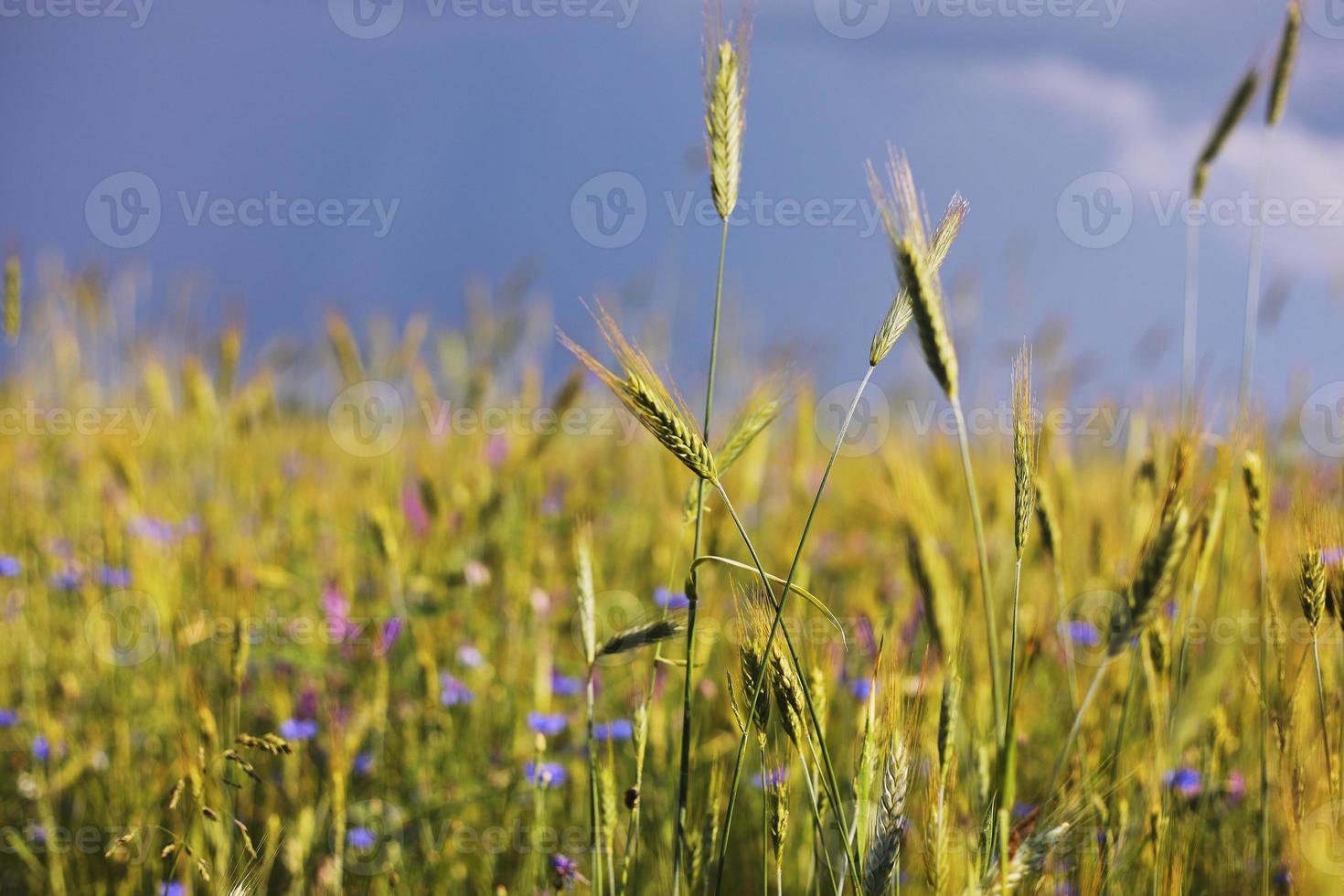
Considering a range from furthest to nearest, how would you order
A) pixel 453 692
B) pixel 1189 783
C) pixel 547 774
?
pixel 453 692
pixel 1189 783
pixel 547 774

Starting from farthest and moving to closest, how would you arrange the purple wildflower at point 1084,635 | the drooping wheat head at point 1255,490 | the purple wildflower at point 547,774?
the purple wildflower at point 1084,635
the purple wildflower at point 547,774
the drooping wheat head at point 1255,490

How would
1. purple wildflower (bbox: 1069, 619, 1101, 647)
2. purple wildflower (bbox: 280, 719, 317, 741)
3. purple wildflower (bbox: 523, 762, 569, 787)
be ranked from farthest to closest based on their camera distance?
purple wildflower (bbox: 1069, 619, 1101, 647), purple wildflower (bbox: 280, 719, 317, 741), purple wildflower (bbox: 523, 762, 569, 787)

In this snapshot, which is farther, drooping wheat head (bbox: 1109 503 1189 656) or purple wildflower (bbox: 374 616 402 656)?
purple wildflower (bbox: 374 616 402 656)

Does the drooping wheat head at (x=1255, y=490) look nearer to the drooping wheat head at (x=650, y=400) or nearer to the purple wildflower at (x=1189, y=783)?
the purple wildflower at (x=1189, y=783)

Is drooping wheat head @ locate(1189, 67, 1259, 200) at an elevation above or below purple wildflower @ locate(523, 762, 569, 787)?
above

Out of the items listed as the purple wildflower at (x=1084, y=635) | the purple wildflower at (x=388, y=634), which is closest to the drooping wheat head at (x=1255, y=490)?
the purple wildflower at (x=1084, y=635)

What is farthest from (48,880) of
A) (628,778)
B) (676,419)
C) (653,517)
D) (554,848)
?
(653,517)

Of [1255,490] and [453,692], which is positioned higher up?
[1255,490]

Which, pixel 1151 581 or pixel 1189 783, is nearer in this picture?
pixel 1151 581

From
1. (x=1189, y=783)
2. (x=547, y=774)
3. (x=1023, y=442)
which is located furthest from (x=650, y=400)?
(x=1189, y=783)

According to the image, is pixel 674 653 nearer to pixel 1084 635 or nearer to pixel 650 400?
pixel 1084 635

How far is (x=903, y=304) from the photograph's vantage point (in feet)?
3.30

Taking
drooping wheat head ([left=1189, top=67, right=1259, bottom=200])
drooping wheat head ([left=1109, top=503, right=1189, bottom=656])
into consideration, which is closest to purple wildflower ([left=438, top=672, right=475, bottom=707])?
drooping wheat head ([left=1109, top=503, right=1189, bottom=656])

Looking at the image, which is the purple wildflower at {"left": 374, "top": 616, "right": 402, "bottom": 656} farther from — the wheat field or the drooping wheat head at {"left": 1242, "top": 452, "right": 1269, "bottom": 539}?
the drooping wheat head at {"left": 1242, "top": 452, "right": 1269, "bottom": 539}
